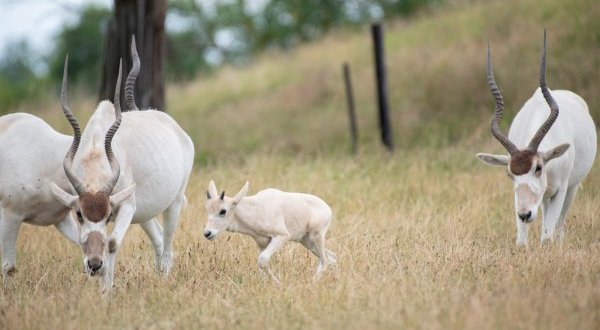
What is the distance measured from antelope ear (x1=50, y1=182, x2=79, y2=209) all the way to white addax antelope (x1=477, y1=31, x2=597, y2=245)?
3.73 meters

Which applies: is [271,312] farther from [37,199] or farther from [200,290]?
[37,199]

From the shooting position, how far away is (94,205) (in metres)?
6.25

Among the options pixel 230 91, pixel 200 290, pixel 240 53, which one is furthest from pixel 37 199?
pixel 240 53

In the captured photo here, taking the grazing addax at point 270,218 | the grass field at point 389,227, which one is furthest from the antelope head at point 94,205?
the grazing addax at point 270,218

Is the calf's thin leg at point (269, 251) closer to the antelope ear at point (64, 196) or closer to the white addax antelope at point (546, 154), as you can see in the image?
the antelope ear at point (64, 196)

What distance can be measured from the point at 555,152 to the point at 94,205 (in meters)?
4.08

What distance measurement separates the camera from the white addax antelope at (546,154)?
7543 mm

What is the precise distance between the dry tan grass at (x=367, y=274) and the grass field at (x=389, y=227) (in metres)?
0.02

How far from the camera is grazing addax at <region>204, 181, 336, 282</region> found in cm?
685

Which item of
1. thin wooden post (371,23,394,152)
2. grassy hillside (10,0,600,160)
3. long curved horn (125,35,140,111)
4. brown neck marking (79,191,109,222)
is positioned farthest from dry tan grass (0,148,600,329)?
grassy hillside (10,0,600,160)

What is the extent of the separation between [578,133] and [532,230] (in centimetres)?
109

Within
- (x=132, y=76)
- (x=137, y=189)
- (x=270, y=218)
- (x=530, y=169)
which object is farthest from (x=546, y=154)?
(x=132, y=76)

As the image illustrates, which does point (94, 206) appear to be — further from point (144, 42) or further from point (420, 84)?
point (420, 84)

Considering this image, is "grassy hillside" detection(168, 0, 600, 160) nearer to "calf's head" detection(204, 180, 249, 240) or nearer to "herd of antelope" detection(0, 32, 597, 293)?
"herd of antelope" detection(0, 32, 597, 293)
